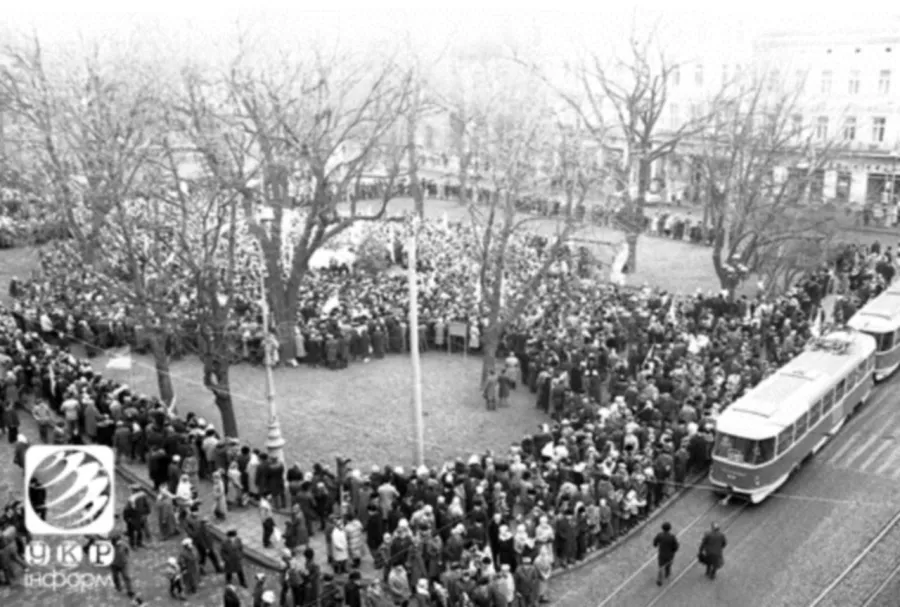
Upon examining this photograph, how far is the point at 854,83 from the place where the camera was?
51.6 meters

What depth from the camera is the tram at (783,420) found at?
2003cm

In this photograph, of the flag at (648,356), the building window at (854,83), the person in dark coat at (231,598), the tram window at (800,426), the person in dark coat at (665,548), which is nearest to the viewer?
the person in dark coat at (231,598)

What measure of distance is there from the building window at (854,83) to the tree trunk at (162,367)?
41670 millimetres

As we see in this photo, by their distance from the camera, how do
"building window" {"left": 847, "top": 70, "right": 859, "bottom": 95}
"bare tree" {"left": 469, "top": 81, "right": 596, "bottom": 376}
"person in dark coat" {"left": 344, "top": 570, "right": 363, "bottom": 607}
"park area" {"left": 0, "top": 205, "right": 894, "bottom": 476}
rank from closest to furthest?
"person in dark coat" {"left": 344, "top": 570, "right": 363, "bottom": 607}, "park area" {"left": 0, "top": 205, "right": 894, "bottom": 476}, "bare tree" {"left": 469, "top": 81, "right": 596, "bottom": 376}, "building window" {"left": 847, "top": 70, "right": 859, "bottom": 95}

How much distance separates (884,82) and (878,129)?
8.12 feet

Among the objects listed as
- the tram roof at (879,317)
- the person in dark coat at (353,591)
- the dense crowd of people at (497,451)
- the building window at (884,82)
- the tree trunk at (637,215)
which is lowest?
the person in dark coat at (353,591)

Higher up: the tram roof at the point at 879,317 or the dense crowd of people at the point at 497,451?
the tram roof at the point at 879,317

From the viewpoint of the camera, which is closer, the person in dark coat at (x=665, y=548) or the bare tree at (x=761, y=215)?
the person in dark coat at (x=665, y=548)

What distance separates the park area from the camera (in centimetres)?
2397

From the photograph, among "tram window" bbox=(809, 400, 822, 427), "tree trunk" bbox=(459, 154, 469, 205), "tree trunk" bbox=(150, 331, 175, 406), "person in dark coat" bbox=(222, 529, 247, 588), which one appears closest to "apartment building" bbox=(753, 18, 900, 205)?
"tree trunk" bbox=(459, 154, 469, 205)

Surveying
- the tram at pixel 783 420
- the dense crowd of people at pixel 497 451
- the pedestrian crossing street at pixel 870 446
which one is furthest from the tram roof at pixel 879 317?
the tram at pixel 783 420

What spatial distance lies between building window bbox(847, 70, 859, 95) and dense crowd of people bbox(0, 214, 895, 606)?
19817 mm

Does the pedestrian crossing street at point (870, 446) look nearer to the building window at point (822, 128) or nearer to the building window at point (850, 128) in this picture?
the building window at point (850, 128)

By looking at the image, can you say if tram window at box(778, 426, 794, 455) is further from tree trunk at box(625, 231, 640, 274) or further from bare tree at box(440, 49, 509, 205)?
tree trunk at box(625, 231, 640, 274)
